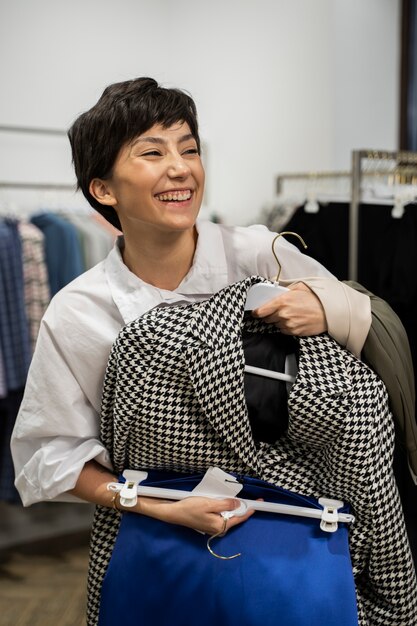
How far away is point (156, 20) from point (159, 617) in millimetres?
3687

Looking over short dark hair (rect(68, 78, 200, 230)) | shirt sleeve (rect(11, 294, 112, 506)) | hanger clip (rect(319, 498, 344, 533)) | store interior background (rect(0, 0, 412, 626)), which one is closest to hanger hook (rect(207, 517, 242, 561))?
hanger clip (rect(319, 498, 344, 533))

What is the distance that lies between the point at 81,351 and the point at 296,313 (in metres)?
0.41

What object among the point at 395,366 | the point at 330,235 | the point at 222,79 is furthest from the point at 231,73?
the point at 395,366

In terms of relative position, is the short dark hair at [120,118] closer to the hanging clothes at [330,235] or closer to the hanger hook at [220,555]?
the hanger hook at [220,555]

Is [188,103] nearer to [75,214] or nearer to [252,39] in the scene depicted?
[75,214]

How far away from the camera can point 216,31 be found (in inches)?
160

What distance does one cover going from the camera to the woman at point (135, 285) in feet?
3.92

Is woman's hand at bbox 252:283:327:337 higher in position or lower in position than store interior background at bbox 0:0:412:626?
lower

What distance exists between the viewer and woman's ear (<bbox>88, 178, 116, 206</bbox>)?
1.34m

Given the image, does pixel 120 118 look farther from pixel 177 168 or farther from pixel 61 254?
pixel 61 254

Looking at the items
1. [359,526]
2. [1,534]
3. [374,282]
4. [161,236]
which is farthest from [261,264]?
[1,534]

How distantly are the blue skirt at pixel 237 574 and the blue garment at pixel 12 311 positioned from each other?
1657 mm

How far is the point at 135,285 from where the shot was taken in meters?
1.35

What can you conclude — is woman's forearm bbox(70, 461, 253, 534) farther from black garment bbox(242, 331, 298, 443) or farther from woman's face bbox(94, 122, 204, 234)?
woman's face bbox(94, 122, 204, 234)
